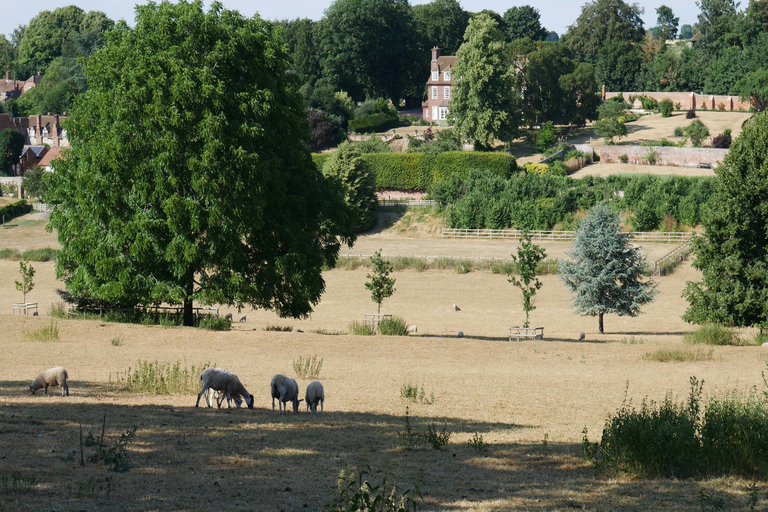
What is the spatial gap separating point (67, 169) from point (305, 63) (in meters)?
98.4

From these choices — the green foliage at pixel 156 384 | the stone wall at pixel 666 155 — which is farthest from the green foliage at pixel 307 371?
the stone wall at pixel 666 155

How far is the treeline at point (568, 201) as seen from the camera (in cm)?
7000

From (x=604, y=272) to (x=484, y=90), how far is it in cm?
5292

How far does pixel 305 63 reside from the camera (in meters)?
128

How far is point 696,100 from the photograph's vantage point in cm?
12138

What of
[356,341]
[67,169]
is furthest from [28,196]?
[356,341]

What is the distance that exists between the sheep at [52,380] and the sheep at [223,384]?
2.65m

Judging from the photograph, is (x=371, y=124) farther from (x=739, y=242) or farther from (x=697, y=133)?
(x=739, y=242)

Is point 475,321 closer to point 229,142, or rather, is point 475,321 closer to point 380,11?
point 229,142

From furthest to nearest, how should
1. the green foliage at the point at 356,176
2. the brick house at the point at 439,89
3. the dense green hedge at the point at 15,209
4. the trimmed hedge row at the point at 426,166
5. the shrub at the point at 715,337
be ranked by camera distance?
1. the brick house at the point at 439,89
2. the dense green hedge at the point at 15,209
3. the trimmed hedge row at the point at 426,166
4. the green foliage at the point at 356,176
5. the shrub at the point at 715,337

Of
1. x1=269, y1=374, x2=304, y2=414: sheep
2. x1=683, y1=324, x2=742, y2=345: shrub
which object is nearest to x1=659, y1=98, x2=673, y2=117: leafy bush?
x1=683, y1=324, x2=742, y2=345: shrub

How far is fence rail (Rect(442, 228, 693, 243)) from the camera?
67.2 meters

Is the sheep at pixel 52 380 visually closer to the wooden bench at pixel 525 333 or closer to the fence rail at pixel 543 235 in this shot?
the wooden bench at pixel 525 333

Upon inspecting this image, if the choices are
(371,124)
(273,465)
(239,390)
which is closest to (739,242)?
(239,390)
